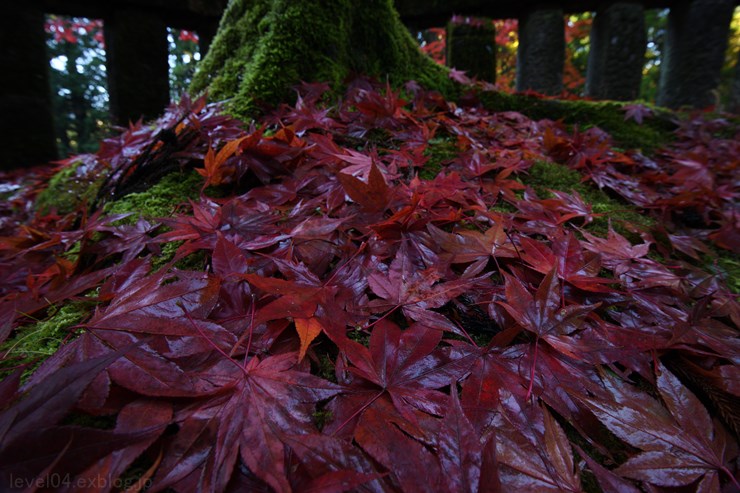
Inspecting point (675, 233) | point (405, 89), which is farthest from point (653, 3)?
point (675, 233)

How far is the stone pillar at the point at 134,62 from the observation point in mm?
4195

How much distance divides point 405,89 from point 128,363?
224cm

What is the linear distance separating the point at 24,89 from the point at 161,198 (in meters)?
4.21

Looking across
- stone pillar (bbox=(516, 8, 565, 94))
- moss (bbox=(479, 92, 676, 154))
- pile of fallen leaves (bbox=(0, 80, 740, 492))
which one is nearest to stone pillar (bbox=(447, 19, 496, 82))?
stone pillar (bbox=(516, 8, 565, 94))

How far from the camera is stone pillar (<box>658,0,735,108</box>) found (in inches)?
162

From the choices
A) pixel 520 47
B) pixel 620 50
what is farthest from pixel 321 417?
pixel 620 50

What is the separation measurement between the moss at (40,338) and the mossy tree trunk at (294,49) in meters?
1.18

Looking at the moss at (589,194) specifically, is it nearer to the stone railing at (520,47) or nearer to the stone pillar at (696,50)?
the stone railing at (520,47)

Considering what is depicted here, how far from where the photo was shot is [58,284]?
829 mm

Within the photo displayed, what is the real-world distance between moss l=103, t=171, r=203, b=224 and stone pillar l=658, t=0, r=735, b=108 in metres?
5.85

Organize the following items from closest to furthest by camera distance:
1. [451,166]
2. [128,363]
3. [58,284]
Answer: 1. [128,363]
2. [58,284]
3. [451,166]

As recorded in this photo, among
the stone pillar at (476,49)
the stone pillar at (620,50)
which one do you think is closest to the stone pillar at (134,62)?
the stone pillar at (476,49)

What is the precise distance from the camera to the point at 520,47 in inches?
177

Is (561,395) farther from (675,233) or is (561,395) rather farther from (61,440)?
(675,233)
